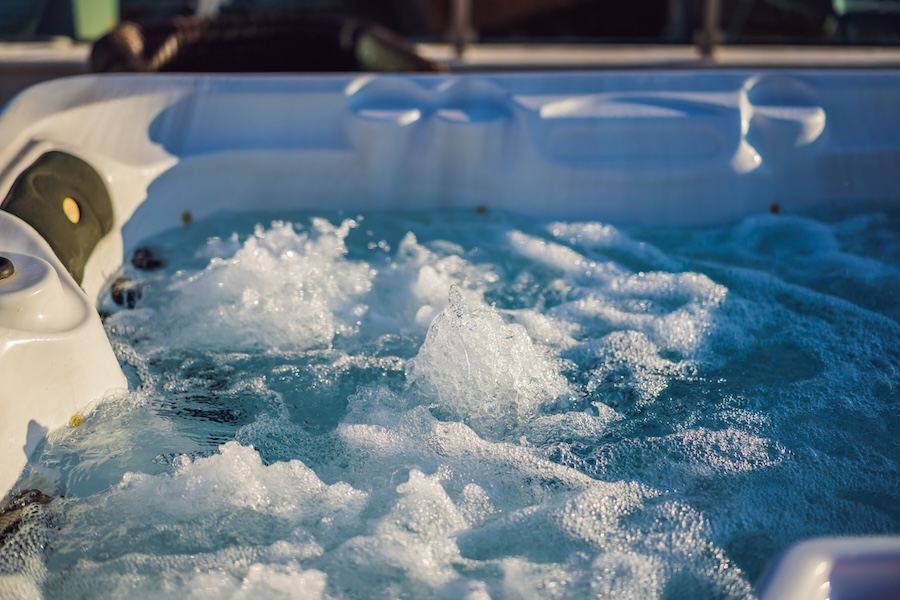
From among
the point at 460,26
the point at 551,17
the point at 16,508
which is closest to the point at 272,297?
the point at 16,508

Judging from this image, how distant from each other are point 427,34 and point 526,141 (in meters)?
2.42

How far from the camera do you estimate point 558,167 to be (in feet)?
7.55

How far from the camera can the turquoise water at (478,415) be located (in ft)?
4.23

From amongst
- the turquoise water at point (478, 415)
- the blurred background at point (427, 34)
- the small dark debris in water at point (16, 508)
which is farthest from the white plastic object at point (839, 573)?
the blurred background at point (427, 34)

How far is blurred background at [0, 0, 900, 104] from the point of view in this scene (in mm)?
2764

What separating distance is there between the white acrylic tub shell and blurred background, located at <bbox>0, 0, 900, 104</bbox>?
42 cm

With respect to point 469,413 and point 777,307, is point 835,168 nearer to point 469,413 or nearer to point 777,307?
point 777,307

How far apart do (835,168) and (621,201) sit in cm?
54

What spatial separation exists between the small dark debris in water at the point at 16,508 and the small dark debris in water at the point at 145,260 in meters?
0.79

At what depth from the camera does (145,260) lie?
6.94 feet

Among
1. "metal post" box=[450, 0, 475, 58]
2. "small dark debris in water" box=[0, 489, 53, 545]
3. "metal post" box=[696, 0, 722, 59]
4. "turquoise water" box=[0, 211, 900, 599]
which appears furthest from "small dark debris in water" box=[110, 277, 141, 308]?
"metal post" box=[696, 0, 722, 59]

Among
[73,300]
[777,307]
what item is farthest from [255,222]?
[777,307]

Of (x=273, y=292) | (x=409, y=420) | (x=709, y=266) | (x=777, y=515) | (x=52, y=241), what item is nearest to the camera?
(x=777, y=515)

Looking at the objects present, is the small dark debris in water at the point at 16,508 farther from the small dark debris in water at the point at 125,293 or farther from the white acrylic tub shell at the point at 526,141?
the white acrylic tub shell at the point at 526,141
